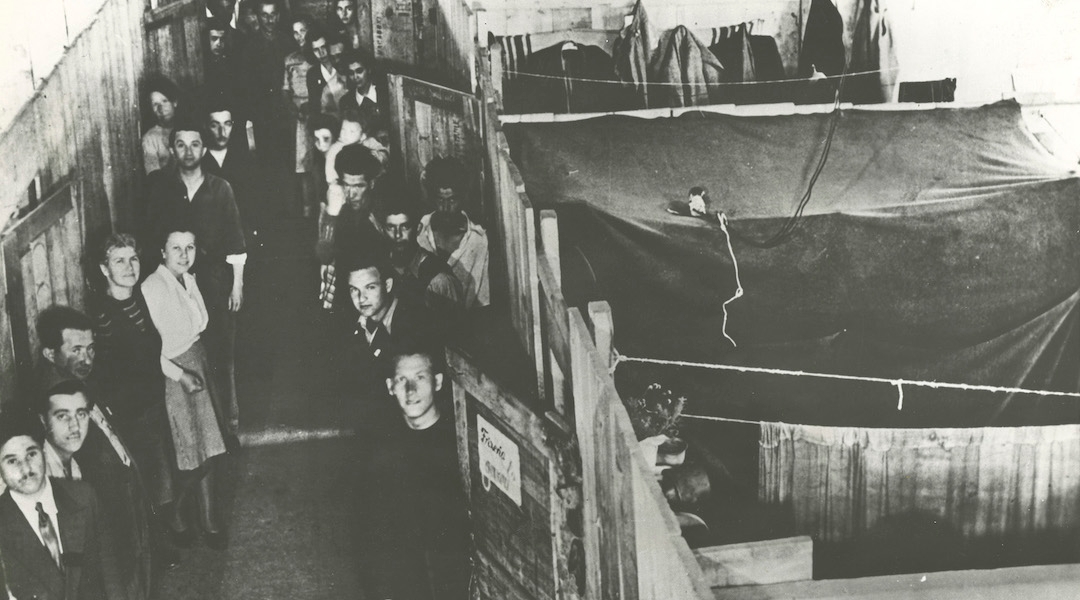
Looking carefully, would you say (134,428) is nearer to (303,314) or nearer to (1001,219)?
(303,314)

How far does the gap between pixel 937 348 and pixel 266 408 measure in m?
1.79

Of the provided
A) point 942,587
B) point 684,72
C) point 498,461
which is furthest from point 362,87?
point 942,587

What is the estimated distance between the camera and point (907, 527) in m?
2.91

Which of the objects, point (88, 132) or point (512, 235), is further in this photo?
point (512, 235)

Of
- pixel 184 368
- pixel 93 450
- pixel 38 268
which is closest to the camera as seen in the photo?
pixel 38 268

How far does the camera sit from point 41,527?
2.75m

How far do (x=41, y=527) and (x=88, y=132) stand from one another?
98cm

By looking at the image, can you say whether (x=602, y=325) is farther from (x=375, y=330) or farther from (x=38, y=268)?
(x=38, y=268)

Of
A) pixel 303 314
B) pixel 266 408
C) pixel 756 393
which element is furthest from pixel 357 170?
pixel 756 393

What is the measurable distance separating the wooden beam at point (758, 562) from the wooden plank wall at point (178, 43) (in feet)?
5.75

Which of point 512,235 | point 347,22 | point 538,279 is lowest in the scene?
point 538,279

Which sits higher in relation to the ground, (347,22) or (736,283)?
(347,22)

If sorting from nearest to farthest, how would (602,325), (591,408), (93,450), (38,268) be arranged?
1. (591,408)
2. (602,325)
3. (38,268)
4. (93,450)

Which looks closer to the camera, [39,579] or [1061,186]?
[39,579]
